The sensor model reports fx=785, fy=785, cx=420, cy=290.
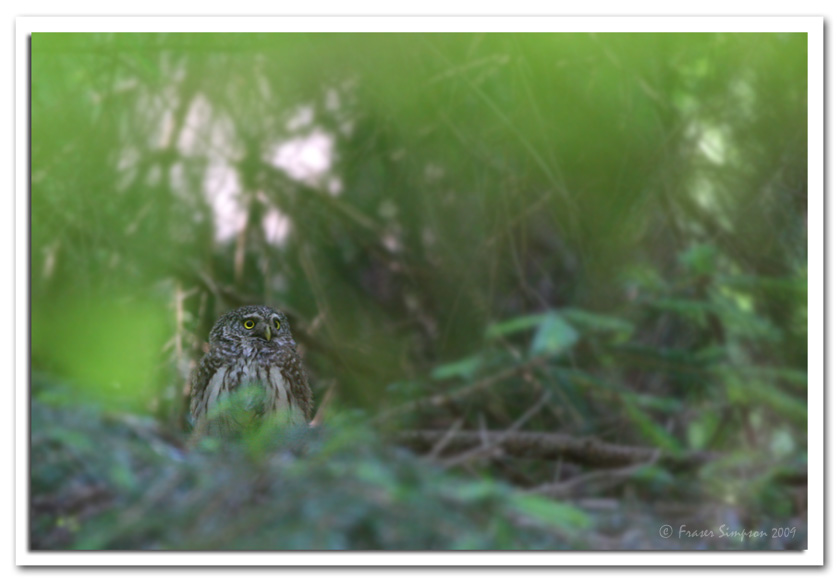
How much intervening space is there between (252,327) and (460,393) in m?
0.69

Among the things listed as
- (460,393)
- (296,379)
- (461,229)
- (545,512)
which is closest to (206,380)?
(296,379)

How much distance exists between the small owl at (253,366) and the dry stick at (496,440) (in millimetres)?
544

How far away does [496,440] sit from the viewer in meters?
1.91

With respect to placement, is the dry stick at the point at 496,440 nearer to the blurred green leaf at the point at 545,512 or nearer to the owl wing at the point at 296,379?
the blurred green leaf at the point at 545,512

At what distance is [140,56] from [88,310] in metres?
0.70

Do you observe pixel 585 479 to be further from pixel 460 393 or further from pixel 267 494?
pixel 267 494

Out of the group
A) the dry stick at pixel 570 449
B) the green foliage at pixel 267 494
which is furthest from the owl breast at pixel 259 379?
the green foliage at pixel 267 494

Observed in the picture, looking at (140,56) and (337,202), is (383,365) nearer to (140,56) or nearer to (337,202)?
(337,202)

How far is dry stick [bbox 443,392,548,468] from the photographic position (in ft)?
5.70

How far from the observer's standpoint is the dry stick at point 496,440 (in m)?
1.74

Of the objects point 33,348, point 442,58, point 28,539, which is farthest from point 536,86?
point 28,539
